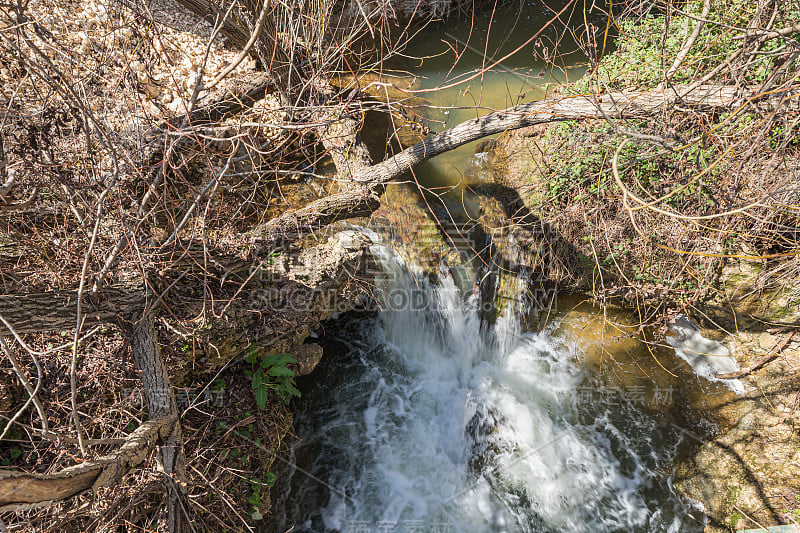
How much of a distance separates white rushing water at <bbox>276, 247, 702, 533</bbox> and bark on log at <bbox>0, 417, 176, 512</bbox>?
2.06m

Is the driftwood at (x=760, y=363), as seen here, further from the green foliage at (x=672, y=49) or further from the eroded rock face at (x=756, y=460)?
the green foliage at (x=672, y=49)

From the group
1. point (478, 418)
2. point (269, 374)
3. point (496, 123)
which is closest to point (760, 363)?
point (478, 418)

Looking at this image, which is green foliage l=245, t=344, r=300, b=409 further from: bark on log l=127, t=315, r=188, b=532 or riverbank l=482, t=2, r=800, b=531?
riverbank l=482, t=2, r=800, b=531

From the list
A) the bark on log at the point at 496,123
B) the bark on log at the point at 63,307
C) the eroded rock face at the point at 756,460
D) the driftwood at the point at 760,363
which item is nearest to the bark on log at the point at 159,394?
the bark on log at the point at 63,307

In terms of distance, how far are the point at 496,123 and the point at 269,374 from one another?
3.62 meters

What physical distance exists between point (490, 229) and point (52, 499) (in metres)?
5.12

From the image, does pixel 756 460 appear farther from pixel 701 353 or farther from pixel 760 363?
pixel 701 353

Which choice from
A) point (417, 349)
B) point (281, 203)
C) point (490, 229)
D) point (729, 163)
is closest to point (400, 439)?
point (417, 349)

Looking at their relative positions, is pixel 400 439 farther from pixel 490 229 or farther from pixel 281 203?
pixel 281 203

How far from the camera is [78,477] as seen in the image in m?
2.34

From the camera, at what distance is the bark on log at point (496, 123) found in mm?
3873

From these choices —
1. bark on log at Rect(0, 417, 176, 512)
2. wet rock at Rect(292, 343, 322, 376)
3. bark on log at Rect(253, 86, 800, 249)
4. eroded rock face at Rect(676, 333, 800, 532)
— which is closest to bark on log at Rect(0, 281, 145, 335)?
bark on log at Rect(0, 417, 176, 512)

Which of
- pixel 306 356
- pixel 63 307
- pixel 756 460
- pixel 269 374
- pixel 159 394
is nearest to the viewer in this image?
pixel 63 307

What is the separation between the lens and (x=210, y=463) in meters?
3.66
